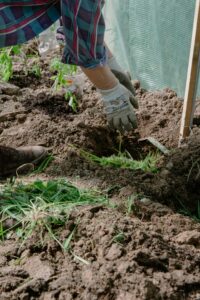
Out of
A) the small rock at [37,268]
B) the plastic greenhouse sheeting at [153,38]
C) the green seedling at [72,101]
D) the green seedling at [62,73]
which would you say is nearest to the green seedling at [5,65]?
the green seedling at [62,73]

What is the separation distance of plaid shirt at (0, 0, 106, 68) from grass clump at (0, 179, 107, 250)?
0.57 m

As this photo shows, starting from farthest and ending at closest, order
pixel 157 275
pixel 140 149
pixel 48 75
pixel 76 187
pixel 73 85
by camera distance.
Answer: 1. pixel 48 75
2. pixel 73 85
3. pixel 140 149
4. pixel 76 187
5. pixel 157 275

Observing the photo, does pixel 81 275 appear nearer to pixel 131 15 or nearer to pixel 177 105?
pixel 177 105

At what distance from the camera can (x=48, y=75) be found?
3.69 metres

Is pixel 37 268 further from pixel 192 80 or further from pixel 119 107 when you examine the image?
pixel 192 80

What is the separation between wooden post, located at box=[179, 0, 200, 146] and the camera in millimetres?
2430

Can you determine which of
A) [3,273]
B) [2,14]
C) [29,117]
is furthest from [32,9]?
[3,273]

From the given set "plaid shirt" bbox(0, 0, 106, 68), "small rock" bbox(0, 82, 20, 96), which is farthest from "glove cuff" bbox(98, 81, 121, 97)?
"small rock" bbox(0, 82, 20, 96)

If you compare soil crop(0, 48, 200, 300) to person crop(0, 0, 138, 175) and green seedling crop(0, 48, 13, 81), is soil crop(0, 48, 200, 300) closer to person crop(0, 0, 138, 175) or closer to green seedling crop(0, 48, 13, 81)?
green seedling crop(0, 48, 13, 81)

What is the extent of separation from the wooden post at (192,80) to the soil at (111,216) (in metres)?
0.07

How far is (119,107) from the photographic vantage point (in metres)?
2.52

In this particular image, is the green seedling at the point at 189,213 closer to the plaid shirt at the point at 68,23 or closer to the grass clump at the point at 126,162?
the grass clump at the point at 126,162

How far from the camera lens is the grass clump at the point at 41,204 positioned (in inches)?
78.1

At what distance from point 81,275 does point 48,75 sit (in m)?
2.20
